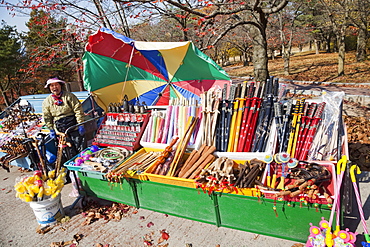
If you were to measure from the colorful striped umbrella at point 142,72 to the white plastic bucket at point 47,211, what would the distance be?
3.09 meters

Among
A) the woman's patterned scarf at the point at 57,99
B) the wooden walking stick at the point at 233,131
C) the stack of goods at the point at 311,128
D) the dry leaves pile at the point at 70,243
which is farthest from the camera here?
the woman's patterned scarf at the point at 57,99

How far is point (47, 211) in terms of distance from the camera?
3.90 metres

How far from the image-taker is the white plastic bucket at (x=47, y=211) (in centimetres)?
384

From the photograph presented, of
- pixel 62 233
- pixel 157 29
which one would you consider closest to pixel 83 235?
pixel 62 233

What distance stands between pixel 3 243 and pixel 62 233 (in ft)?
3.06

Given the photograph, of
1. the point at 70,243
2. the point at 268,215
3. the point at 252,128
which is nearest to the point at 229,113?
the point at 252,128

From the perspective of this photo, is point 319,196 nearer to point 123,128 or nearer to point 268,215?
point 268,215

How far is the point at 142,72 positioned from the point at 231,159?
12.9 feet

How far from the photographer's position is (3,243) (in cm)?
380

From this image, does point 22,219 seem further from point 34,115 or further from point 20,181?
point 34,115

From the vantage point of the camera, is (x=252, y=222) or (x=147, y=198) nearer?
(x=252, y=222)

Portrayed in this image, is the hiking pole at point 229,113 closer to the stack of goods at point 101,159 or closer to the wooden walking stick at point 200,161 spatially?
the wooden walking stick at point 200,161

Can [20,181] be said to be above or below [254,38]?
below

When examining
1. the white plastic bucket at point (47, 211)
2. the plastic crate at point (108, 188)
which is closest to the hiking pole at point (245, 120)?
the plastic crate at point (108, 188)
